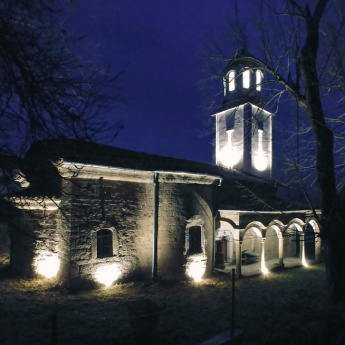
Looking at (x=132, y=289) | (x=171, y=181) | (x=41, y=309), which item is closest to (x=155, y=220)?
(x=171, y=181)

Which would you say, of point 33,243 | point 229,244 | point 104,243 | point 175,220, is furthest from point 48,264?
point 229,244

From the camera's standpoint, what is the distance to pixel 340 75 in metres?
6.69

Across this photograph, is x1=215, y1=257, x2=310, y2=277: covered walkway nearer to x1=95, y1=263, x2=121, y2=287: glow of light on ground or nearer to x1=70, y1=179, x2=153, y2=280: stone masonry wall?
x1=70, y1=179, x2=153, y2=280: stone masonry wall

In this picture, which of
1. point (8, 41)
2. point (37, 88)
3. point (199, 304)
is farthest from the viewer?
point (199, 304)

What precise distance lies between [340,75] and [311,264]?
13.5 meters

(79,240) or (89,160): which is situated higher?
(89,160)

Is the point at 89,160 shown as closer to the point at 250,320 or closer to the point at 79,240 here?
the point at 79,240

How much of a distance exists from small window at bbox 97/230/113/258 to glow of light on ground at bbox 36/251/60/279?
210 centimetres

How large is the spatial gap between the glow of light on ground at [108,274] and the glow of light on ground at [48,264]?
6.98ft

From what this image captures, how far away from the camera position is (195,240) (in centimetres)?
1285

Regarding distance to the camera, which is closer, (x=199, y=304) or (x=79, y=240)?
(x=199, y=304)

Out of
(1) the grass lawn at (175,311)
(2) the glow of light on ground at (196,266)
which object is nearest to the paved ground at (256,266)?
(1) the grass lawn at (175,311)

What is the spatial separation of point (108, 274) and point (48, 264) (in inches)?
116

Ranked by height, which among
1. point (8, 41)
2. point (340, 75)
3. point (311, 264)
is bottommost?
point (311, 264)
